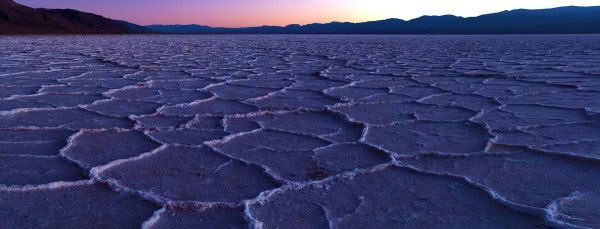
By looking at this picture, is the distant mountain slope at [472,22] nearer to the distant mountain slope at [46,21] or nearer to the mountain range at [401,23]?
the mountain range at [401,23]

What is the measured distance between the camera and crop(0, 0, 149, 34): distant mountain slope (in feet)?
115

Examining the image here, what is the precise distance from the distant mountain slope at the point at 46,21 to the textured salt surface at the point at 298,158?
31.8 meters

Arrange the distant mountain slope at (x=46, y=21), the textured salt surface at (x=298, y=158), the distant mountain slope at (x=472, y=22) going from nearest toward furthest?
the textured salt surface at (x=298, y=158) → the distant mountain slope at (x=46, y=21) → the distant mountain slope at (x=472, y=22)

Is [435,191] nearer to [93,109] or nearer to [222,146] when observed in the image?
[222,146]

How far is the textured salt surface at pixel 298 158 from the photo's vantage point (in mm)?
1118

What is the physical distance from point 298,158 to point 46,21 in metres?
42.3

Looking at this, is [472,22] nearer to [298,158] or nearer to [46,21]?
[46,21]

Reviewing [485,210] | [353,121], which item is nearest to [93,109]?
[353,121]

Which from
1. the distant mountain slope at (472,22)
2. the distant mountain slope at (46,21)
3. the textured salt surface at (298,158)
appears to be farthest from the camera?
the distant mountain slope at (472,22)

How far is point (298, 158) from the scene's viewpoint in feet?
5.08

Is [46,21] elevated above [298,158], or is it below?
below

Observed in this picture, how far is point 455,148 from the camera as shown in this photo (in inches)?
65.6

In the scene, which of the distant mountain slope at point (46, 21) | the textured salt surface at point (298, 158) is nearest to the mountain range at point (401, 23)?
the distant mountain slope at point (46, 21)

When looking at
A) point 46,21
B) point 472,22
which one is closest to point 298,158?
point 46,21
